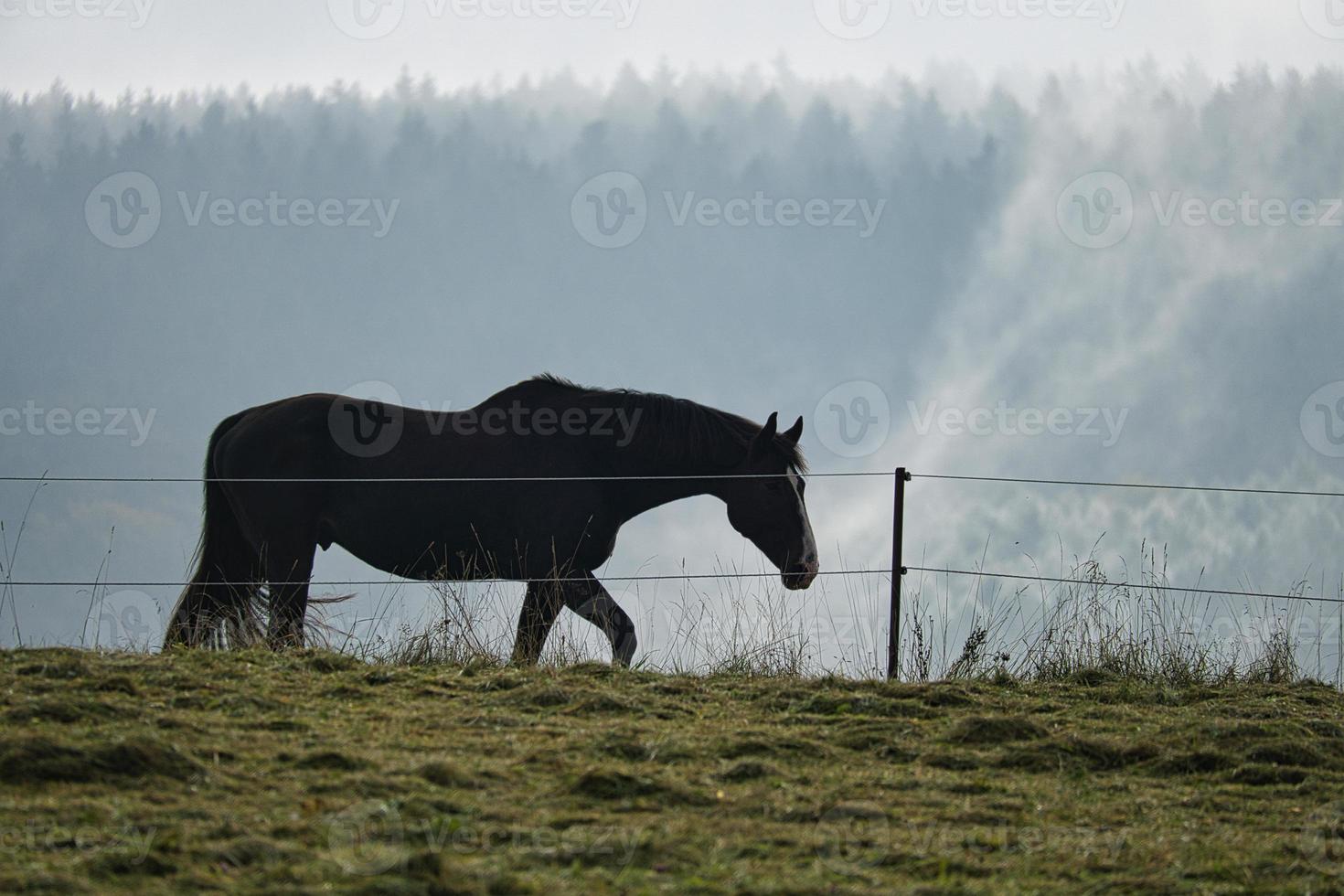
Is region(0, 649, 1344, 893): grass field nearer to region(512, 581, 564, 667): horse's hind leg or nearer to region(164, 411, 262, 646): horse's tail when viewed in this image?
region(512, 581, 564, 667): horse's hind leg

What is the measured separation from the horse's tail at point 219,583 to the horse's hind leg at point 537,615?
1.37 meters

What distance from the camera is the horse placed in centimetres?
702

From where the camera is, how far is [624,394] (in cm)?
732

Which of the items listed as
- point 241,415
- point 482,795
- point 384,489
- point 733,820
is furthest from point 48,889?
point 241,415

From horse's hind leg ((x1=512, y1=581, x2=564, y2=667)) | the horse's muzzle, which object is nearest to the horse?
the horse's muzzle

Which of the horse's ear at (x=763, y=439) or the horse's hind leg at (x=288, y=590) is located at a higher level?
the horse's ear at (x=763, y=439)

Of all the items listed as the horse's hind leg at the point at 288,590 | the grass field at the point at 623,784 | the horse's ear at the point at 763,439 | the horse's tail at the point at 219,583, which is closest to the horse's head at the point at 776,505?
the horse's ear at the point at 763,439

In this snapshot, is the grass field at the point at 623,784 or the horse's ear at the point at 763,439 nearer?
the grass field at the point at 623,784

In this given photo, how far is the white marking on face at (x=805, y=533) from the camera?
22.9 feet

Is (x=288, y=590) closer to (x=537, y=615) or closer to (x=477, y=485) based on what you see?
(x=477, y=485)

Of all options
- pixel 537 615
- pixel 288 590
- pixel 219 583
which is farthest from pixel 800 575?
pixel 219 583

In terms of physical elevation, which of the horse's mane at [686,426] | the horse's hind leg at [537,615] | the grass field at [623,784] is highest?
the horse's mane at [686,426]

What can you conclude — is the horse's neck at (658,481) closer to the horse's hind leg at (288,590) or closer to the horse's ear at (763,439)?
the horse's ear at (763,439)

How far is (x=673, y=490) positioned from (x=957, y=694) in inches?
101
